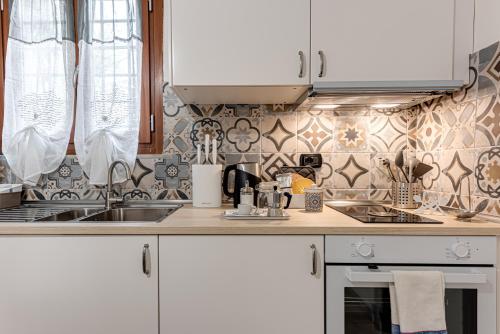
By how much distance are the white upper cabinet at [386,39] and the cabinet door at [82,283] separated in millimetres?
1100

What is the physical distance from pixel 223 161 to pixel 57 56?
107 centimetres

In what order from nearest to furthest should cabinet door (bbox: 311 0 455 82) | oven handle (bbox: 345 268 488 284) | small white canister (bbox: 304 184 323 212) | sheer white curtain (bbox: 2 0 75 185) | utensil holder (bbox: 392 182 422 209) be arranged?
1. oven handle (bbox: 345 268 488 284)
2. cabinet door (bbox: 311 0 455 82)
3. small white canister (bbox: 304 184 323 212)
4. utensil holder (bbox: 392 182 422 209)
5. sheer white curtain (bbox: 2 0 75 185)

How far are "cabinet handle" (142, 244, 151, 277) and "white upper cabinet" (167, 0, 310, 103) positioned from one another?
2.32 feet

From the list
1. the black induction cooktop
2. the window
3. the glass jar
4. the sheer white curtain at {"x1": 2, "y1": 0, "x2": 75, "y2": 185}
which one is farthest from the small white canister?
the sheer white curtain at {"x1": 2, "y1": 0, "x2": 75, "y2": 185}

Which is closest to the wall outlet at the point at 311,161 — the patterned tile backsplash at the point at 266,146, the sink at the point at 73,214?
the patterned tile backsplash at the point at 266,146

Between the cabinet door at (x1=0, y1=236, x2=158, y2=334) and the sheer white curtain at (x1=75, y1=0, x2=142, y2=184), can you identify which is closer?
the cabinet door at (x1=0, y1=236, x2=158, y2=334)

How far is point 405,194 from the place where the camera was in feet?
5.54

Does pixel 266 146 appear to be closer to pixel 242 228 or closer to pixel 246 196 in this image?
pixel 246 196

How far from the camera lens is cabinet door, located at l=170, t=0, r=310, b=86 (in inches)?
57.4

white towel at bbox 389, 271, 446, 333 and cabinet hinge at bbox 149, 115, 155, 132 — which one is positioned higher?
cabinet hinge at bbox 149, 115, 155, 132

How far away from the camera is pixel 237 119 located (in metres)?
1.91

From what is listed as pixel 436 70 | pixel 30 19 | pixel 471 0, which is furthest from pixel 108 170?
pixel 471 0

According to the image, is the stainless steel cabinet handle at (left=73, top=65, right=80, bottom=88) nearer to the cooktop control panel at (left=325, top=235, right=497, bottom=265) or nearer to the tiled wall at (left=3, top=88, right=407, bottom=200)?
the tiled wall at (left=3, top=88, right=407, bottom=200)

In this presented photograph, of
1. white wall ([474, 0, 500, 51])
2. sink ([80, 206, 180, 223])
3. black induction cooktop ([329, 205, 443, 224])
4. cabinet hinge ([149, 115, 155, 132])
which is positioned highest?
white wall ([474, 0, 500, 51])
